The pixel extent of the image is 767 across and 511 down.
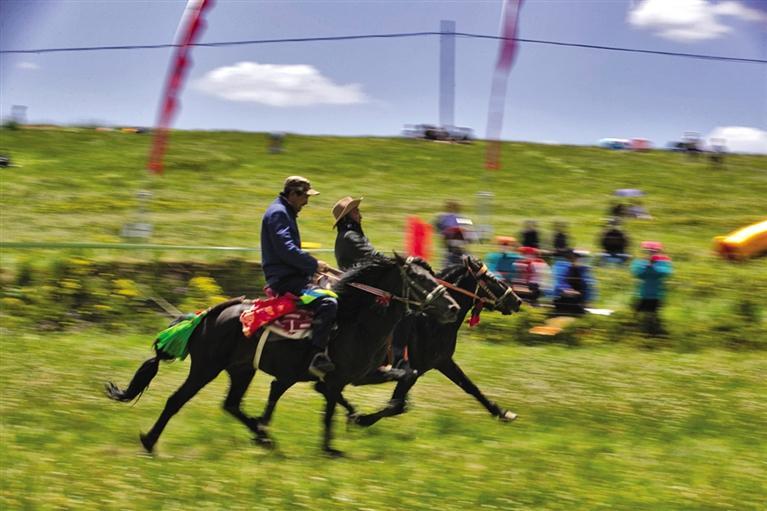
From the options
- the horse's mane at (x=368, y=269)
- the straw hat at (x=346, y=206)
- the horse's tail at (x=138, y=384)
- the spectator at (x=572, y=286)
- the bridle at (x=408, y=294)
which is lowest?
the horse's tail at (x=138, y=384)

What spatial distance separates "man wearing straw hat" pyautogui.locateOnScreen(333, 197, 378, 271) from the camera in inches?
344

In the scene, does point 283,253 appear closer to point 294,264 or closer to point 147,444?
point 294,264

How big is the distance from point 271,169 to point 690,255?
18.9 m

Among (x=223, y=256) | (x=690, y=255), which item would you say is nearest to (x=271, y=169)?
(x=690, y=255)

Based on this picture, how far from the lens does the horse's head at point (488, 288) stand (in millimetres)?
10281

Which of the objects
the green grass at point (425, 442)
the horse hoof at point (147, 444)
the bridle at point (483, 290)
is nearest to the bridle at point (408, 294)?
the green grass at point (425, 442)

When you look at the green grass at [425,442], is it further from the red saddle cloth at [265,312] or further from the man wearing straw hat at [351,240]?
the red saddle cloth at [265,312]

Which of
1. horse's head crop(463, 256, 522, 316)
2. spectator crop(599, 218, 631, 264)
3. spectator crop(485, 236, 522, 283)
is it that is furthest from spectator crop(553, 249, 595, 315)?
horse's head crop(463, 256, 522, 316)

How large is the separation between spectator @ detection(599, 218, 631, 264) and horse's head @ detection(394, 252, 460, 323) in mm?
9651

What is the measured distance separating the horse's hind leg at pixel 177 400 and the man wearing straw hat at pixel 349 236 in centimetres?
160

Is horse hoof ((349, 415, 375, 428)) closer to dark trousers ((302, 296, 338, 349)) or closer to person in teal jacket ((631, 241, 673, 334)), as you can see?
dark trousers ((302, 296, 338, 349))

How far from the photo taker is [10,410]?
9922mm

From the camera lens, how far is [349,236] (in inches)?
348

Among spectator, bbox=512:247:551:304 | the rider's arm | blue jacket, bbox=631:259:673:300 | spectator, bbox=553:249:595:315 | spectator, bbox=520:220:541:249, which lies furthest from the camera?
spectator, bbox=520:220:541:249
